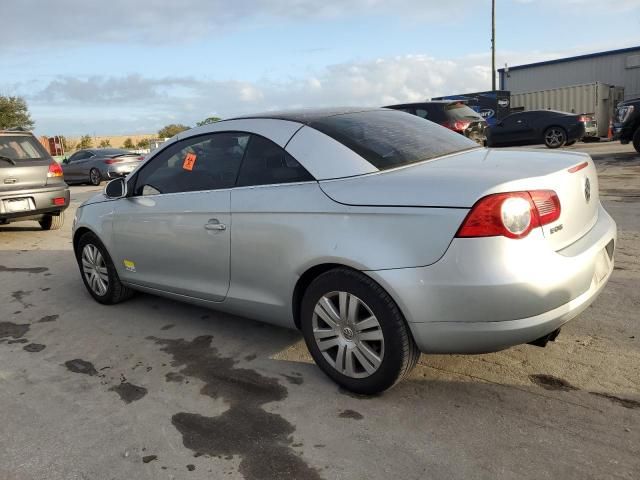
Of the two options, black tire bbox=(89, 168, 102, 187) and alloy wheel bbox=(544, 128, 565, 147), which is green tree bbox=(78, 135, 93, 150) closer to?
black tire bbox=(89, 168, 102, 187)

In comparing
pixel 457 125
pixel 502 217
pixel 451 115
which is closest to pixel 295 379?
pixel 502 217

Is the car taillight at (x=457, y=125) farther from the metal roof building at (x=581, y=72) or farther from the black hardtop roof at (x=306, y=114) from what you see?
the metal roof building at (x=581, y=72)

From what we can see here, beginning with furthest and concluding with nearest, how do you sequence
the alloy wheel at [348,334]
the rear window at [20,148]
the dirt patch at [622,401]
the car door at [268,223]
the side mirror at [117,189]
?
the rear window at [20,148]
the side mirror at [117,189]
the car door at [268,223]
the alloy wheel at [348,334]
the dirt patch at [622,401]

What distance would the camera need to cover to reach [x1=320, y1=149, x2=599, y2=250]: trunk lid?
8.27ft

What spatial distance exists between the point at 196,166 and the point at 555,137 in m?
16.3

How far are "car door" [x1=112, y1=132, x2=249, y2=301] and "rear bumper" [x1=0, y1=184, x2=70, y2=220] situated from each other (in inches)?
168

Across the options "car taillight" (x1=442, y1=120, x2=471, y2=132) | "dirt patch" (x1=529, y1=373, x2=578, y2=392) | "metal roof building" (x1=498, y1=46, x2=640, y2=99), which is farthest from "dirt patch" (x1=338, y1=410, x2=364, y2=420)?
"metal roof building" (x1=498, y1=46, x2=640, y2=99)

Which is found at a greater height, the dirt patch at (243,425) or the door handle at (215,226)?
the door handle at (215,226)

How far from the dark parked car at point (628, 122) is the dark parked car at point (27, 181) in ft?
37.3

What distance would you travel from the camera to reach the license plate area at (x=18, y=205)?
7730mm

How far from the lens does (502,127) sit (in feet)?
61.8

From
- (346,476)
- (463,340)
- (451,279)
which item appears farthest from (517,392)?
(346,476)

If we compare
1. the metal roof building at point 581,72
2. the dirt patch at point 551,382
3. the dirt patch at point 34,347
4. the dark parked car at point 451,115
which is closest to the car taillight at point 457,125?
the dark parked car at point 451,115

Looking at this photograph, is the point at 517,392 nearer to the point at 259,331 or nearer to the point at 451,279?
the point at 451,279
